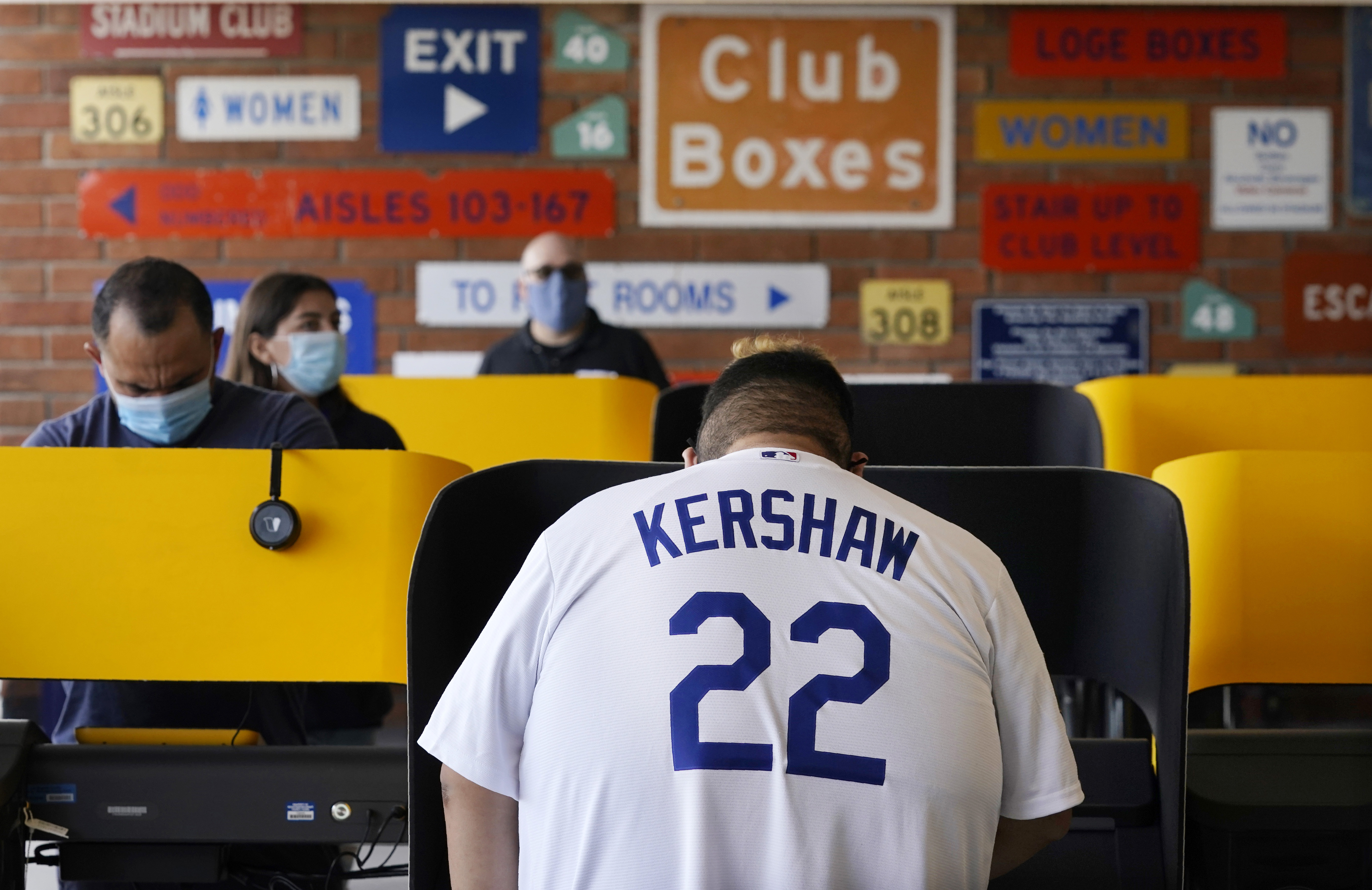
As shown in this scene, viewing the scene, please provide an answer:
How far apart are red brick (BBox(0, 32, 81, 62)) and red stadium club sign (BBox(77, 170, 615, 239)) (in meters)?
0.43

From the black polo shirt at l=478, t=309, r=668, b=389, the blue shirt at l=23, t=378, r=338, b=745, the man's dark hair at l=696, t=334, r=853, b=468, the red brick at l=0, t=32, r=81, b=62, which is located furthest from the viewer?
the red brick at l=0, t=32, r=81, b=62

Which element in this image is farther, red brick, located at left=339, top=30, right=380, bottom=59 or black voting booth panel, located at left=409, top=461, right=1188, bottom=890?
red brick, located at left=339, top=30, right=380, bottom=59

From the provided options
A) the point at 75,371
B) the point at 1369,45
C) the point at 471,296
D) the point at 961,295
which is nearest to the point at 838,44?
the point at 961,295

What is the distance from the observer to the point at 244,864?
161cm

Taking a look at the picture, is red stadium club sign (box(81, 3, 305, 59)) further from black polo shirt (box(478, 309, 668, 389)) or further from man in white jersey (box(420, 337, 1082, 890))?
man in white jersey (box(420, 337, 1082, 890))

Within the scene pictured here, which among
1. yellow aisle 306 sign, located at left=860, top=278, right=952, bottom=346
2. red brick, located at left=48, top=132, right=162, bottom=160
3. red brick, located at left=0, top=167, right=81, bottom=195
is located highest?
red brick, located at left=48, top=132, right=162, bottom=160

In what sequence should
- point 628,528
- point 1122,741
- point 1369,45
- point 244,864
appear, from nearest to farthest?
point 628,528
point 1122,741
point 244,864
point 1369,45

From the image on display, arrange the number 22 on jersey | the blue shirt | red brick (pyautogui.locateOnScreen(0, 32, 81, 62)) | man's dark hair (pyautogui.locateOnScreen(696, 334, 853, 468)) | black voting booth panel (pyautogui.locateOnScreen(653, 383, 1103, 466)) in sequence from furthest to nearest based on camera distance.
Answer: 1. red brick (pyautogui.locateOnScreen(0, 32, 81, 62))
2. black voting booth panel (pyautogui.locateOnScreen(653, 383, 1103, 466))
3. the blue shirt
4. man's dark hair (pyautogui.locateOnScreen(696, 334, 853, 468))
5. the number 22 on jersey

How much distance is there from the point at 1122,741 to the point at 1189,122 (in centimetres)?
330

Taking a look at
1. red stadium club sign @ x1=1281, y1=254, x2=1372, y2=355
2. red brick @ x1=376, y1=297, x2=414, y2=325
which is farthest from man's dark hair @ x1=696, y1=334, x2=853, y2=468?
red stadium club sign @ x1=1281, y1=254, x2=1372, y2=355

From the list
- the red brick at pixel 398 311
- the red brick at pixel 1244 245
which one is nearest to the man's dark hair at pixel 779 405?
the red brick at pixel 398 311

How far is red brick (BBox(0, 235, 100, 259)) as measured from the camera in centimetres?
418

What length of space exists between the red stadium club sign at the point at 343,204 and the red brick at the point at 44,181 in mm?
45

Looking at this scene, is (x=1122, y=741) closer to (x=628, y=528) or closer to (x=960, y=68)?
(x=628, y=528)
